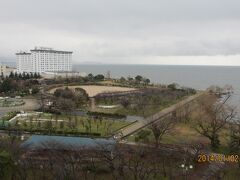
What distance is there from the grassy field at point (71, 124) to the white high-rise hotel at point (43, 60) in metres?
93.2

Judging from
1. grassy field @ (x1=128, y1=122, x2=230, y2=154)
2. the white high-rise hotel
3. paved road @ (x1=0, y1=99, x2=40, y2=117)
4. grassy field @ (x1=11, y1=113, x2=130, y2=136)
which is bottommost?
grassy field @ (x1=128, y1=122, x2=230, y2=154)

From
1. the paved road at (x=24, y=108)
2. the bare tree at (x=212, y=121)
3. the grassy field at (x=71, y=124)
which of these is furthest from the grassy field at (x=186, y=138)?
the paved road at (x=24, y=108)

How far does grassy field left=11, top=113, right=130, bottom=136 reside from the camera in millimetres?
37172

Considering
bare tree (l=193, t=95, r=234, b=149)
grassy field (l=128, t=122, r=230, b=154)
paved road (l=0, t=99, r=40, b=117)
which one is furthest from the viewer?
paved road (l=0, t=99, r=40, b=117)

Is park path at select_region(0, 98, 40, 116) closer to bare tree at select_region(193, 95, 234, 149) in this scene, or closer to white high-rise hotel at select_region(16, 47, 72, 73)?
bare tree at select_region(193, 95, 234, 149)

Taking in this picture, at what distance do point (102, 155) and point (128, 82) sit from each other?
204 feet

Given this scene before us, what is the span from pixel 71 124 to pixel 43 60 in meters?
100.0

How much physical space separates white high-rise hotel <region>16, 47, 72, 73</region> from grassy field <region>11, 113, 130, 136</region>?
9316 cm

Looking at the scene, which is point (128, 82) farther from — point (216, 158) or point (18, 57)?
point (18, 57)

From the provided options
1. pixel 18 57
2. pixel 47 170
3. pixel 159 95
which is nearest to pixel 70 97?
pixel 159 95

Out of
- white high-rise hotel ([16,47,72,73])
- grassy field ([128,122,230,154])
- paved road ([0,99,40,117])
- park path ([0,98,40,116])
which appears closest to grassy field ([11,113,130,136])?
grassy field ([128,122,230,154])

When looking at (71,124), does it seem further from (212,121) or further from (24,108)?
(24,108)

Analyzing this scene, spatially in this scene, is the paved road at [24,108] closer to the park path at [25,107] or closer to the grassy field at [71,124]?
the park path at [25,107]

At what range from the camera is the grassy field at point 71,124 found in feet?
122
